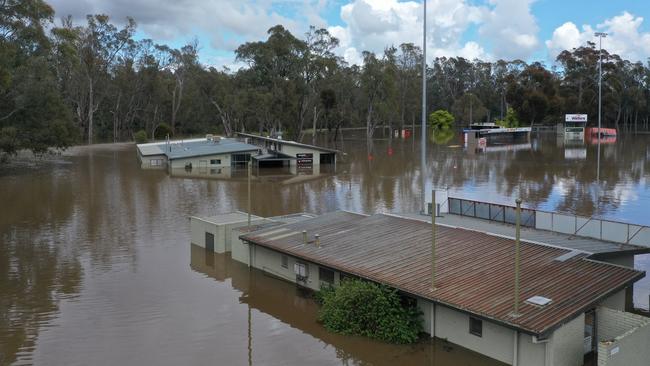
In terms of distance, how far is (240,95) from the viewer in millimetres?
78375

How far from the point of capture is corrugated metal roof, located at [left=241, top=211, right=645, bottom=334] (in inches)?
497

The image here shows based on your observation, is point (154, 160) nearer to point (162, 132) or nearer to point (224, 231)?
point (224, 231)

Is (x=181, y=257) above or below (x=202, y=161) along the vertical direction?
below

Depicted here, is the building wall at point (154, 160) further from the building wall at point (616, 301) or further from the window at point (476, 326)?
the building wall at point (616, 301)

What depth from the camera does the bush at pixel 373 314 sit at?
14.1 m

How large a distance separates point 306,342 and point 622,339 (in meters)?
7.06

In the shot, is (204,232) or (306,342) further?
(204,232)

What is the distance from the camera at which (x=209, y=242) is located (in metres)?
23.8

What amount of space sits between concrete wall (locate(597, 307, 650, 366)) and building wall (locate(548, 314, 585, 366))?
525 mm

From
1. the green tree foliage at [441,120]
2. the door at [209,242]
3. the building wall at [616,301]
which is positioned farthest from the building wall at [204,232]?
the green tree foliage at [441,120]

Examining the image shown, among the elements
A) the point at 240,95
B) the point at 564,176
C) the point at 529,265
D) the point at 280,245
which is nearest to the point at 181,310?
the point at 280,245

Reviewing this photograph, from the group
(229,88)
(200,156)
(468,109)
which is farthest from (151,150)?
(468,109)

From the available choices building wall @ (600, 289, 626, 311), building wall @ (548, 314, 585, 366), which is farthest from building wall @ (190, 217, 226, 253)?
building wall @ (548, 314, 585, 366)

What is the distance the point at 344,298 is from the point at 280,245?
4566 mm
